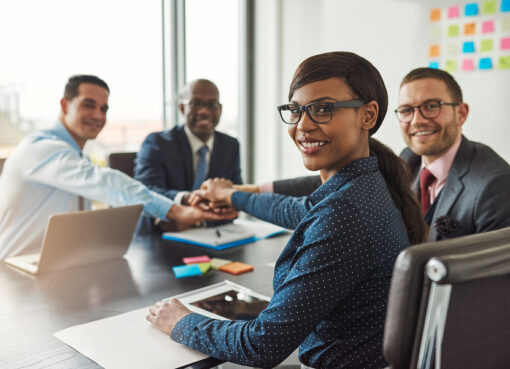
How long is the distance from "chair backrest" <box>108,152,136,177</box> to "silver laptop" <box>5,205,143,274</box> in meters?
1.05

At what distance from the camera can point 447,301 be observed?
2.22 feet

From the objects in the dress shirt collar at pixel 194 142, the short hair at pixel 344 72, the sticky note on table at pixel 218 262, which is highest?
the short hair at pixel 344 72

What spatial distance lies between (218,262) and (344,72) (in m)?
0.92

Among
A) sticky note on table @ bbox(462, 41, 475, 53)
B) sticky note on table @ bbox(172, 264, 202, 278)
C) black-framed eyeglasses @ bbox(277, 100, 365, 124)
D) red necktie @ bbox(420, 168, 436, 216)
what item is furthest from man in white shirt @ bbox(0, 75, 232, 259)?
sticky note on table @ bbox(462, 41, 475, 53)

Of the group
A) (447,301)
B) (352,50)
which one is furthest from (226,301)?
(352,50)

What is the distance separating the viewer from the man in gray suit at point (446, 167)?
1885 millimetres

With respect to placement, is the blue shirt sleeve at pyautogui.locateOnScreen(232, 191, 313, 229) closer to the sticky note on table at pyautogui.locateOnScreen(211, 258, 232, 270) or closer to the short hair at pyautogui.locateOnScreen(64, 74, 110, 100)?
the sticky note on table at pyautogui.locateOnScreen(211, 258, 232, 270)

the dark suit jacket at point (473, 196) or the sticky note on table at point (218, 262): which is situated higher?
the dark suit jacket at point (473, 196)

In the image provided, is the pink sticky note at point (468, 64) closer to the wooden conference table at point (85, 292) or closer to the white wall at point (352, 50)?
the white wall at point (352, 50)

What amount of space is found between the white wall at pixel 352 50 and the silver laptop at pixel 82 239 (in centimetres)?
275

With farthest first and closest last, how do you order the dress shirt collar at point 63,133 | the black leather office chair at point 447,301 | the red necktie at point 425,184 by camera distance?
the dress shirt collar at point 63,133, the red necktie at point 425,184, the black leather office chair at point 447,301

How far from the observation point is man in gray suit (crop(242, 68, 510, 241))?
1885mm

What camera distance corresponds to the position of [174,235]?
2.14 metres

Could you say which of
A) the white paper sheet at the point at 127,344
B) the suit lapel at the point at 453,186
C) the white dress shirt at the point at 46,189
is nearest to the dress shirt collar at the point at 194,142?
the white dress shirt at the point at 46,189
